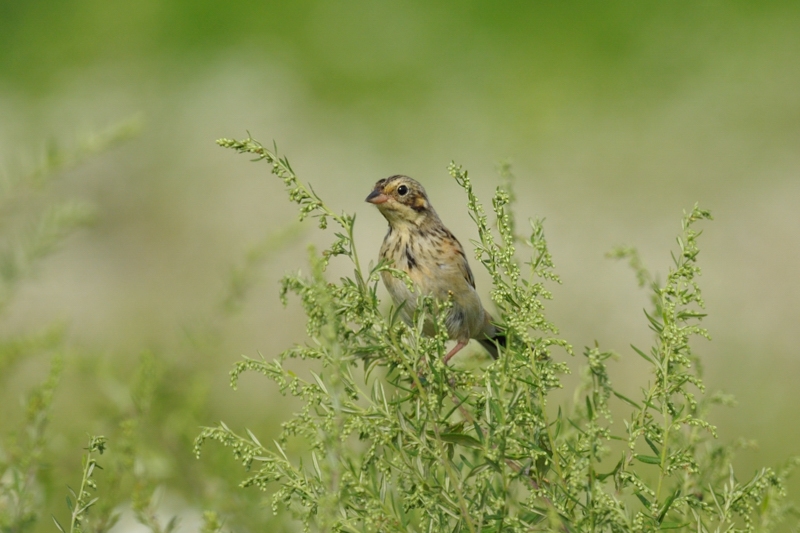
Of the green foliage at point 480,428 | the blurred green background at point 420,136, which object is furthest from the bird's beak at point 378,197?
the blurred green background at point 420,136

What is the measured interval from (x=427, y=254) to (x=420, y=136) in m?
8.57

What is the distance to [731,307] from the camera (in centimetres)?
995

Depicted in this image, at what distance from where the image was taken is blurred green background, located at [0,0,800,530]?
10133 millimetres

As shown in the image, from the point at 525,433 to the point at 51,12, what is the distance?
1354cm

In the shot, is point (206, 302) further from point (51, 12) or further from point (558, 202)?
point (51, 12)

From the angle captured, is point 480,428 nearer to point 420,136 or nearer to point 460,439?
point 460,439

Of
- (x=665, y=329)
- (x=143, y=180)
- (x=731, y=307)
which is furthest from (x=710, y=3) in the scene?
(x=665, y=329)

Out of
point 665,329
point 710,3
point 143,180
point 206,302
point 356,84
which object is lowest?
point 665,329

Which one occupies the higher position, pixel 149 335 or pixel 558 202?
pixel 558 202

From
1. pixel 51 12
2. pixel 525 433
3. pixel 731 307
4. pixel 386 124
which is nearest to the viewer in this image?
pixel 525 433

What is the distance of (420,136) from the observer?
12.6 metres

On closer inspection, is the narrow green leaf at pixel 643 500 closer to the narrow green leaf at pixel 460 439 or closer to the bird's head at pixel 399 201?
the narrow green leaf at pixel 460 439

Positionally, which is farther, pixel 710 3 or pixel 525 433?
pixel 710 3

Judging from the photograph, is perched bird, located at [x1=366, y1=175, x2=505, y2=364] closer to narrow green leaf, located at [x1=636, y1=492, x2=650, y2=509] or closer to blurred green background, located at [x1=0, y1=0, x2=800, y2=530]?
narrow green leaf, located at [x1=636, y1=492, x2=650, y2=509]
